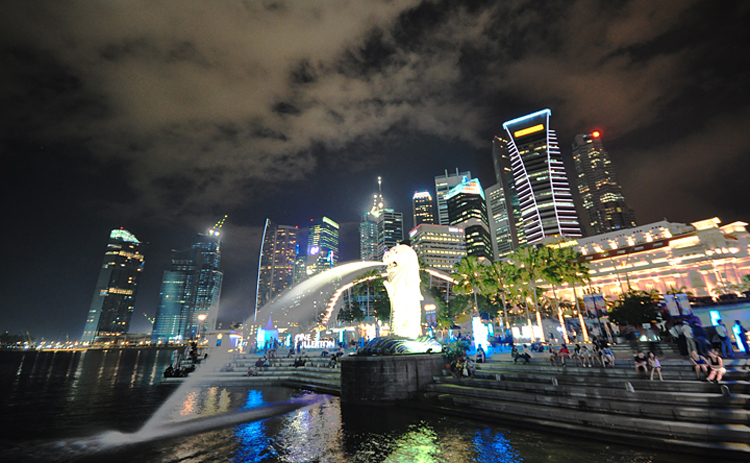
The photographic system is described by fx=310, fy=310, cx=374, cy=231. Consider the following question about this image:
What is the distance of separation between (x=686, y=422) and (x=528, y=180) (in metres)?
193

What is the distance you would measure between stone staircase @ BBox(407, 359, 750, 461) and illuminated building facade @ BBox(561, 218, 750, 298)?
69.8m

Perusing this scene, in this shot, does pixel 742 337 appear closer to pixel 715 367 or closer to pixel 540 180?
pixel 715 367

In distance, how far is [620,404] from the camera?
10.3 metres

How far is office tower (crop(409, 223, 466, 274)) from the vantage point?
167 metres

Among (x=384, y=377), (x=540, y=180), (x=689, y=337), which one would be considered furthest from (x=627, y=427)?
(x=540, y=180)

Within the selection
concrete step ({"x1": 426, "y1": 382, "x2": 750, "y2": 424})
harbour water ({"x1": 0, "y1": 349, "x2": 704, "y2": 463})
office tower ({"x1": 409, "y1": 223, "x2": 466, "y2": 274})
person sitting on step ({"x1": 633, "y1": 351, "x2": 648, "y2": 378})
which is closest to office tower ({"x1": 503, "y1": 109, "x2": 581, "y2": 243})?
office tower ({"x1": 409, "y1": 223, "x2": 466, "y2": 274})

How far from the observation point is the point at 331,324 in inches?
3433

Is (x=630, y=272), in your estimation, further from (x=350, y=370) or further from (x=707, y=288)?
(x=350, y=370)

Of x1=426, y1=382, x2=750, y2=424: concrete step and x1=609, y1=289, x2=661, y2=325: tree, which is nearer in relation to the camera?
x1=426, y1=382, x2=750, y2=424: concrete step

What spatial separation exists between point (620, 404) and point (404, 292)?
1106 cm

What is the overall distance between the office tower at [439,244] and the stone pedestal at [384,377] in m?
149

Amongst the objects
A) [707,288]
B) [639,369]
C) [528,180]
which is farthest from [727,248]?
[528,180]

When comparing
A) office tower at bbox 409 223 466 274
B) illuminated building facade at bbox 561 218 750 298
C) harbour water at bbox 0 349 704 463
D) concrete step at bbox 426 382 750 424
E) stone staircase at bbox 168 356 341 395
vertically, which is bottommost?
harbour water at bbox 0 349 704 463

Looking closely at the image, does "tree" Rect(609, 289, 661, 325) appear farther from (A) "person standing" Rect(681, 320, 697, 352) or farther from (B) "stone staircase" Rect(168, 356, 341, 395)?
(B) "stone staircase" Rect(168, 356, 341, 395)
